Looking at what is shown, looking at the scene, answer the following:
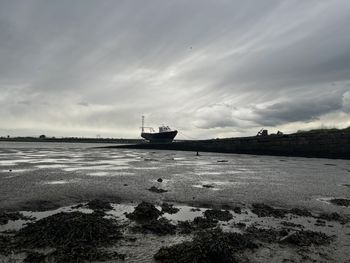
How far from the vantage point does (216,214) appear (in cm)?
802

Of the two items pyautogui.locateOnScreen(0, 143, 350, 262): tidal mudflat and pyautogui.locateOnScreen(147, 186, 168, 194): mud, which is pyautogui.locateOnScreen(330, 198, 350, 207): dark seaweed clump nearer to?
pyautogui.locateOnScreen(0, 143, 350, 262): tidal mudflat

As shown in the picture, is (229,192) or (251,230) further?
(229,192)

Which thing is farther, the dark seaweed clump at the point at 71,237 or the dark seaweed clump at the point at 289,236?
the dark seaweed clump at the point at 289,236

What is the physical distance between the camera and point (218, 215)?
313 inches

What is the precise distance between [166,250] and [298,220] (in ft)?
12.5

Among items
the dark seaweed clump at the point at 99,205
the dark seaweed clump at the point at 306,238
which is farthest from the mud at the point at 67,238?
the dark seaweed clump at the point at 306,238

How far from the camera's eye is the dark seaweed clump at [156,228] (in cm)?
644

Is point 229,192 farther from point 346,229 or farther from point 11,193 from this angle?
point 11,193

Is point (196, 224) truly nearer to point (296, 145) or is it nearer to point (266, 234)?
point (266, 234)

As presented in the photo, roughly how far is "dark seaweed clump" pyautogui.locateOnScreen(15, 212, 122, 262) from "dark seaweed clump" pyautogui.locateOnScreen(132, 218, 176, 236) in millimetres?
438

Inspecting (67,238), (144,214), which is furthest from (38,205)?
(67,238)

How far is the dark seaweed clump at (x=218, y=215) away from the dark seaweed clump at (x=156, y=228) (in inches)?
49.3

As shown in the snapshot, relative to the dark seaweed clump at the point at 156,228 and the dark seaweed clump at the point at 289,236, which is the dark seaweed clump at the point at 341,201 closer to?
the dark seaweed clump at the point at 289,236

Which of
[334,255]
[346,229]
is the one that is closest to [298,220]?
[346,229]
